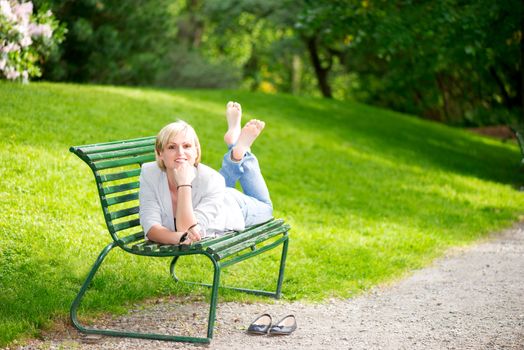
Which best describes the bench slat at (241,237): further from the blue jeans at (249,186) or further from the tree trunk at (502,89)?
the tree trunk at (502,89)

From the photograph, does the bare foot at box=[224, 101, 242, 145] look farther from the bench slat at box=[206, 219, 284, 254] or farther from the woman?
the bench slat at box=[206, 219, 284, 254]

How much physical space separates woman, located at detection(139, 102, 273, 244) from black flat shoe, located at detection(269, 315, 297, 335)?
72 cm

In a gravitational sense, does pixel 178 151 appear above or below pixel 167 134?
below

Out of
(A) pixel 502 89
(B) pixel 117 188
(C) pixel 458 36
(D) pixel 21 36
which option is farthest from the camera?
(A) pixel 502 89

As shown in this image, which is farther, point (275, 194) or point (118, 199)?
point (275, 194)

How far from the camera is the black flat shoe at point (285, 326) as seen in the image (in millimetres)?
4941

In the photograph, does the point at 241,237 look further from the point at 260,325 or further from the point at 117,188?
the point at 117,188

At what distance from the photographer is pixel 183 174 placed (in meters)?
4.86

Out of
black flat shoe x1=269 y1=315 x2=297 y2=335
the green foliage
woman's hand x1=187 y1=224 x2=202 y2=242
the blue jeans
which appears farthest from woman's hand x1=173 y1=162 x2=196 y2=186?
the green foliage

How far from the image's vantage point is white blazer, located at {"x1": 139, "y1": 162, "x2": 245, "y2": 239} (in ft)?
16.3

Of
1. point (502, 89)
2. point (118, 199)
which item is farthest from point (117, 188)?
point (502, 89)

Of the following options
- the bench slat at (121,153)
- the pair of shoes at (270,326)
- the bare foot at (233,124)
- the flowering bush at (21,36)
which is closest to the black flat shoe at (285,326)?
the pair of shoes at (270,326)

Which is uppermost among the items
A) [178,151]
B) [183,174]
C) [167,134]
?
[167,134]

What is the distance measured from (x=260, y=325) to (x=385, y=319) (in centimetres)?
99
